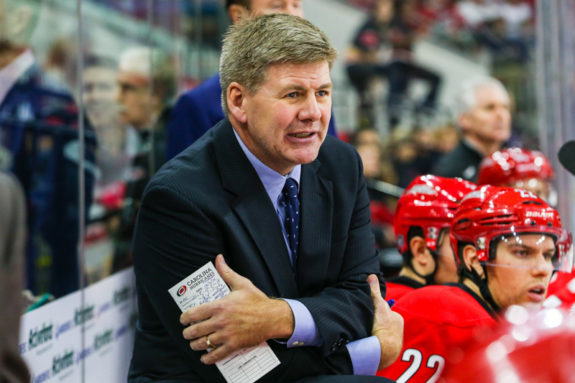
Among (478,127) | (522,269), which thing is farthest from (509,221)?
(478,127)

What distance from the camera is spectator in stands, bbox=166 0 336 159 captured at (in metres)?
3.27

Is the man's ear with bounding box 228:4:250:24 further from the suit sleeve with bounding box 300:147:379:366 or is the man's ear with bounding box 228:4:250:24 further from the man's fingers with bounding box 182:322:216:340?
the man's fingers with bounding box 182:322:216:340

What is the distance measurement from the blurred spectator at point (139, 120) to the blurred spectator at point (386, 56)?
444 centimetres

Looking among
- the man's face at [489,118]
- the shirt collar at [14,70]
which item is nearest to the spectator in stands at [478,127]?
the man's face at [489,118]

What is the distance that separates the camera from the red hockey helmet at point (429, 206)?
129 inches

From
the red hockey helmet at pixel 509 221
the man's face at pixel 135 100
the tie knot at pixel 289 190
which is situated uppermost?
the man's face at pixel 135 100

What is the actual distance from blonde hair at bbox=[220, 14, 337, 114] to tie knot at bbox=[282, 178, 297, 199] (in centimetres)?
30

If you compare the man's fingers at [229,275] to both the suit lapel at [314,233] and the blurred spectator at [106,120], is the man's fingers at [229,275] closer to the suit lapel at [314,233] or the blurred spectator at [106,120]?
the suit lapel at [314,233]

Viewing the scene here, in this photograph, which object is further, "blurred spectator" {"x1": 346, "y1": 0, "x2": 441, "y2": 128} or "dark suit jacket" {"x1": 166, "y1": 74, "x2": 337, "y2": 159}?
"blurred spectator" {"x1": 346, "y1": 0, "x2": 441, "y2": 128}

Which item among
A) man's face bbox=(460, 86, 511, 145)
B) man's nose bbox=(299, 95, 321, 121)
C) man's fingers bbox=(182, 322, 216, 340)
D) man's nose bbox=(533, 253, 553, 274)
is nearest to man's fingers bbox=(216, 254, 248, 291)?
man's fingers bbox=(182, 322, 216, 340)

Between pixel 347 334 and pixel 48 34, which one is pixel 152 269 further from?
pixel 48 34

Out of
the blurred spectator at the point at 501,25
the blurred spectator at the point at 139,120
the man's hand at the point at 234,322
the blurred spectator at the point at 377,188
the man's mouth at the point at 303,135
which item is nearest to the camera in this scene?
the man's hand at the point at 234,322

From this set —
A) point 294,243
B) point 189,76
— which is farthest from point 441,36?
point 294,243

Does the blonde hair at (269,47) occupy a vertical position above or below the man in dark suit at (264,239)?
above
